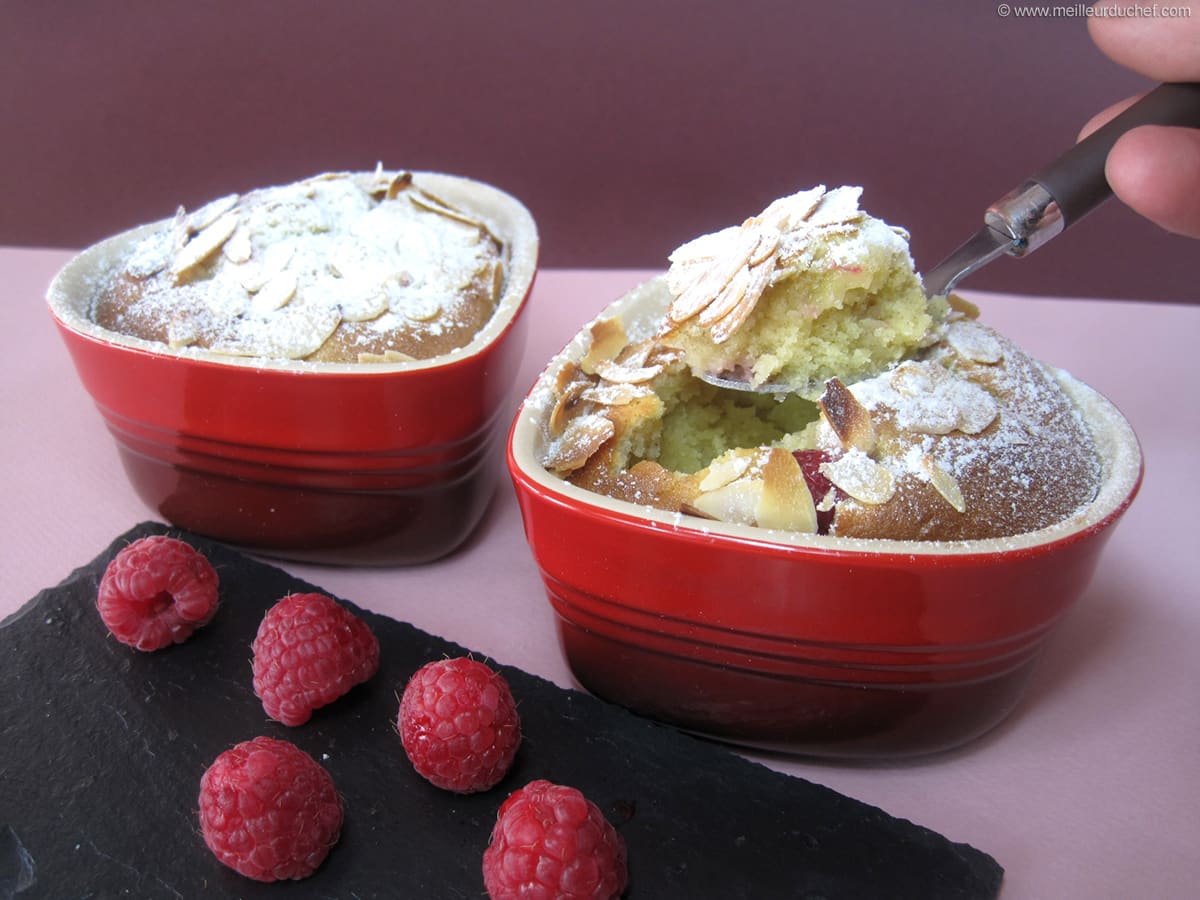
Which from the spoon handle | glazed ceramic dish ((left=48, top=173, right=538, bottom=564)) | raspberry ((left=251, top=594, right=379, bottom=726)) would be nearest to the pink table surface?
glazed ceramic dish ((left=48, top=173, right=538, bottom=564))

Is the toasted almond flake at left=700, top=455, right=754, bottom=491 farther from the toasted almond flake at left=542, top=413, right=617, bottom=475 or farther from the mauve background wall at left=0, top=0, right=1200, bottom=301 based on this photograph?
the mauve background wall at left=0, top=0, right=1200, bottom=301

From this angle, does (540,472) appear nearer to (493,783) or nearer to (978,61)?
(493,783)

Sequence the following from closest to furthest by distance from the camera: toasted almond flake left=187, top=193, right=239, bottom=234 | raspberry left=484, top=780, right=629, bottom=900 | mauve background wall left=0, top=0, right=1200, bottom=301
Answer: raspberry left=484, top=780, right=629, bottom=900 → toasted almond flake left=187, top=193, right=239, bottom=234 → mauve background wall left=0, top=0, right=1200, bottom=301

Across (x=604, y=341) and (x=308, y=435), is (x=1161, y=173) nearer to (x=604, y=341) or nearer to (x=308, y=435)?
(x=604, y=341)

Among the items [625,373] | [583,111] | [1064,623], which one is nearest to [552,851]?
[625,373]

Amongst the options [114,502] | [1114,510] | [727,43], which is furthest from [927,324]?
[727,43]

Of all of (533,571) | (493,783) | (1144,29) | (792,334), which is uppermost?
(1144,29)

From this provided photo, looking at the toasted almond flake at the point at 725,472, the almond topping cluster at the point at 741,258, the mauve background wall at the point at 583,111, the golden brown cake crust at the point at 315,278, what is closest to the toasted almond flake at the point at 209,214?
the golden brown cake crust at the point at 315,278
